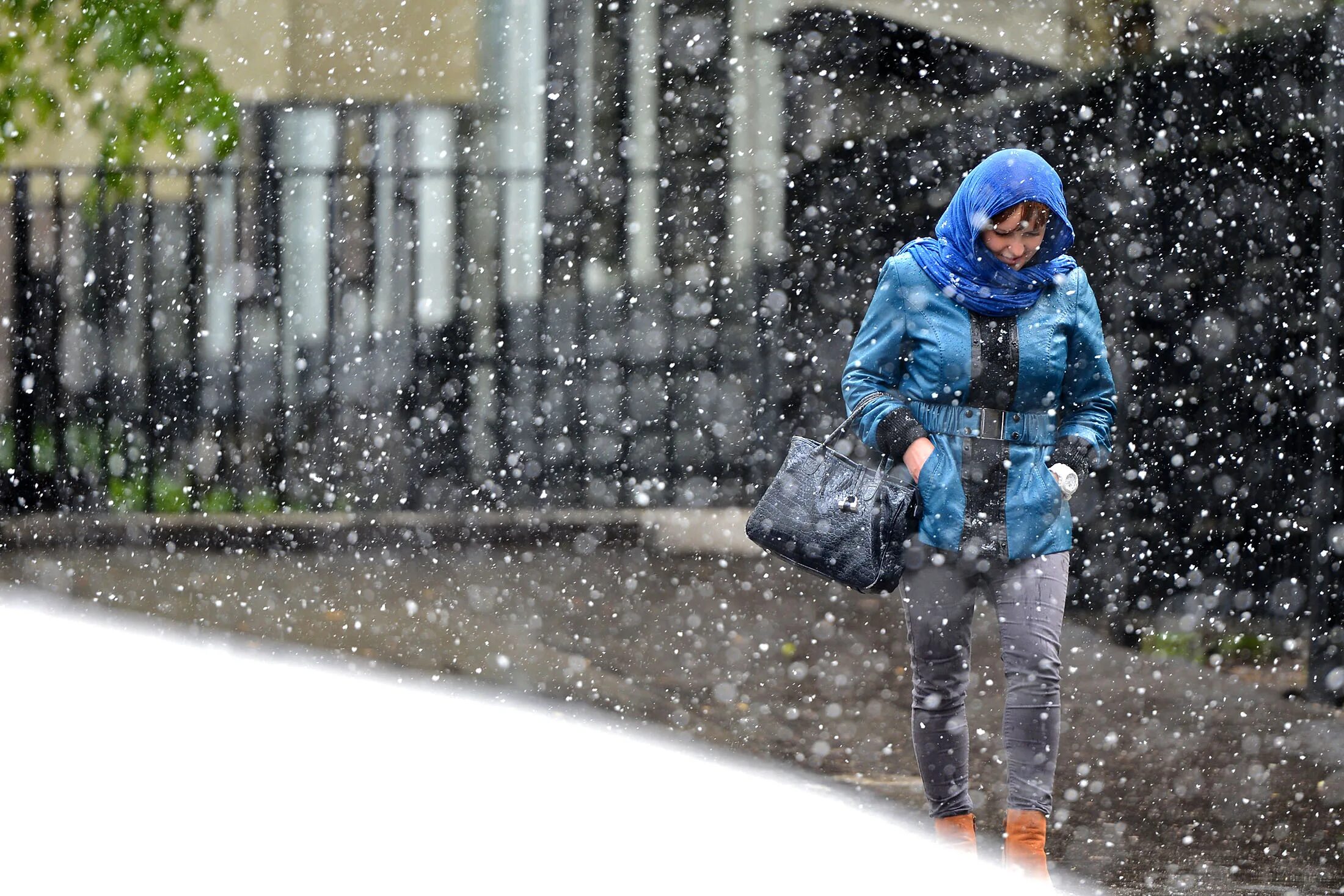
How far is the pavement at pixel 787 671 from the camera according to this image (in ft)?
12.7

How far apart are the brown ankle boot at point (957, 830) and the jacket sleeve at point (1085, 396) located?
0.85 m

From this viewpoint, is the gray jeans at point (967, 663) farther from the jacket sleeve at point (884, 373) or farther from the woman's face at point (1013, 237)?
the woman's face at point (1013, 237)

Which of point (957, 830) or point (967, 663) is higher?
point (967, 663)

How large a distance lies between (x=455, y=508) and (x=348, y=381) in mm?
1033

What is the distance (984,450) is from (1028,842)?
88 centimetres

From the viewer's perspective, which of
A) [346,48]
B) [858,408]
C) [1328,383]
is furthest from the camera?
[346,48]

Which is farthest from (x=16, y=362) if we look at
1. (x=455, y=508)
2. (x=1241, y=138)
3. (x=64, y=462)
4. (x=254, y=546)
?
(x=1241, y=138)

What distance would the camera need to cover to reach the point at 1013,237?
10.6 feet

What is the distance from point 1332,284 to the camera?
5328mm

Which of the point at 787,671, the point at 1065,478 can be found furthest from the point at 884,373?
the point at 787,671

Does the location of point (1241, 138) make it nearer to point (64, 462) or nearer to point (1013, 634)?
point (1013, 634)

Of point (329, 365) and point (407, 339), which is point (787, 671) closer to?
point (407, 339)

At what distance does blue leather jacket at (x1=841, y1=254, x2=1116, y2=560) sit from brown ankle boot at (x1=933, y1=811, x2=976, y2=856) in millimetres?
629

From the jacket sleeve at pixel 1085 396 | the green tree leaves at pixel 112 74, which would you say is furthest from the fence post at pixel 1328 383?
the green tree leaves at pixel 112 74
